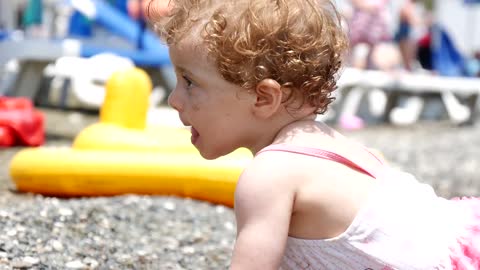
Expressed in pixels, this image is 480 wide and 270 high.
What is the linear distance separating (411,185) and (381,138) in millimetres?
5494

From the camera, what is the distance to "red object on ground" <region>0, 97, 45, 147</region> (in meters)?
5.47

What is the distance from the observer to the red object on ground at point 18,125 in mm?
5473

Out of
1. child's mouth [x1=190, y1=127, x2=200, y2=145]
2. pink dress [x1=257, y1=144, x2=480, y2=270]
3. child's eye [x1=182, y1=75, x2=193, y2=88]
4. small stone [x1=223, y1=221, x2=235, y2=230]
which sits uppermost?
child's eye [x1=182, y1=75, x2=193, y2=88]

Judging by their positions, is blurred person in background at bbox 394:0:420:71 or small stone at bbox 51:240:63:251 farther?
blurred person in background at bbox 394:0:420:71

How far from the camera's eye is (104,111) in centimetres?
446

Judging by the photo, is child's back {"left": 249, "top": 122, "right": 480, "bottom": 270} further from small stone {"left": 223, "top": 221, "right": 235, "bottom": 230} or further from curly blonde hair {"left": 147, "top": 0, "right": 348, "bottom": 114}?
small stone {"left": 223, "top": 221, "right": 235, "bottom": 230}

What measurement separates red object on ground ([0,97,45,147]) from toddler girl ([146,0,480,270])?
3896 mm

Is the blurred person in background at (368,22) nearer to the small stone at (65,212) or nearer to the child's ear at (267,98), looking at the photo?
the small stone at (65,212)

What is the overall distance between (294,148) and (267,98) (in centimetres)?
12

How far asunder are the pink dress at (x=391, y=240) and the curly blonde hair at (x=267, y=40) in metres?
0.15

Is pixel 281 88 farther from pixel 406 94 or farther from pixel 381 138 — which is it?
pixel 406 94

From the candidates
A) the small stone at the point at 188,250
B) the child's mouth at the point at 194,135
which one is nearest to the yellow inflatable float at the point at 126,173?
the small stone at the point at 188,250

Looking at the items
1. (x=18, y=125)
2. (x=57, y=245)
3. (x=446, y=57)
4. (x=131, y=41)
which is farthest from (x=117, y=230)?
(x=446, y=57)

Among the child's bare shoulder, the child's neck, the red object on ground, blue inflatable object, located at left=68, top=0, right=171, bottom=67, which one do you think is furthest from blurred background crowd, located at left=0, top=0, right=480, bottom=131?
the child's bare shoulder
